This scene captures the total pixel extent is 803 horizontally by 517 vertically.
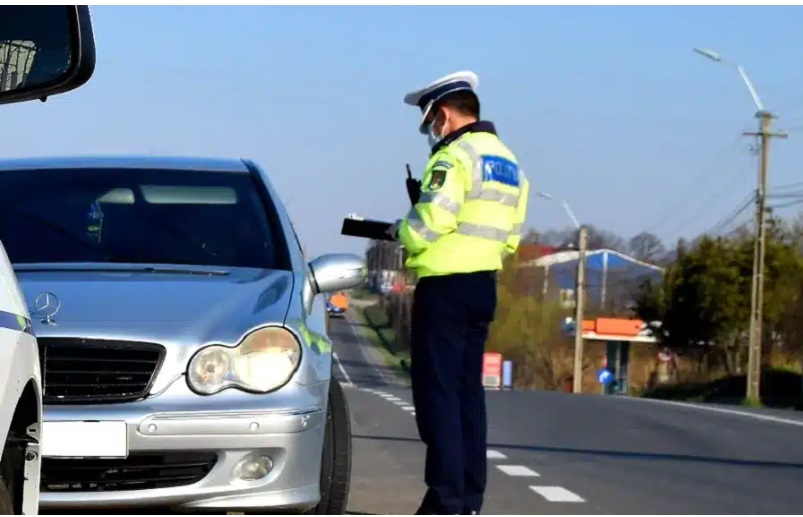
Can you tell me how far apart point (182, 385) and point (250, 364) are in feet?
0.91

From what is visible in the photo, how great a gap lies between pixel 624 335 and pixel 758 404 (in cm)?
5030

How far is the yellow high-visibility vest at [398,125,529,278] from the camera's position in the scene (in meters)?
6.38

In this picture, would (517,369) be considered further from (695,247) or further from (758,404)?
(758,404)

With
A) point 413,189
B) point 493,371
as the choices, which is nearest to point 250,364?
point 413,189

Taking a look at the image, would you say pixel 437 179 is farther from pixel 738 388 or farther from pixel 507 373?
pixel 507 373

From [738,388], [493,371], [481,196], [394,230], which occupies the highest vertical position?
[481,196]

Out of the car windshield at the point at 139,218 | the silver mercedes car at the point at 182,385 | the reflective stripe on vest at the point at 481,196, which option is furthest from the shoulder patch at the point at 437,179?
the car windshield at the point at 139,218

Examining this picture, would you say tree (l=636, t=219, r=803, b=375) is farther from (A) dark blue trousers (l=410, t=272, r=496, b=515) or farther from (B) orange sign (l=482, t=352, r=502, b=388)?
(A) dark blue trousers (l=410, t=272, r=496, b=515)

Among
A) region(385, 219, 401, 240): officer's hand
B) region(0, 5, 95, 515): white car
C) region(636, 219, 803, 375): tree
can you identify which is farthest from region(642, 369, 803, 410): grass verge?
region(0, 5, 95, 515): white car

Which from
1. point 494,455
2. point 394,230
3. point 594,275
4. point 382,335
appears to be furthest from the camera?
point 594,275

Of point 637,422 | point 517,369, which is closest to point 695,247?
point 517,369

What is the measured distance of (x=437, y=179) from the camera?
20.9 feet

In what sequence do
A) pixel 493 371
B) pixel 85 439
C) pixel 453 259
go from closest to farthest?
pixel 85 439 → pixel 453 259 → pixel 493 371

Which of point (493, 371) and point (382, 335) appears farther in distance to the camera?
point (382, 335)
